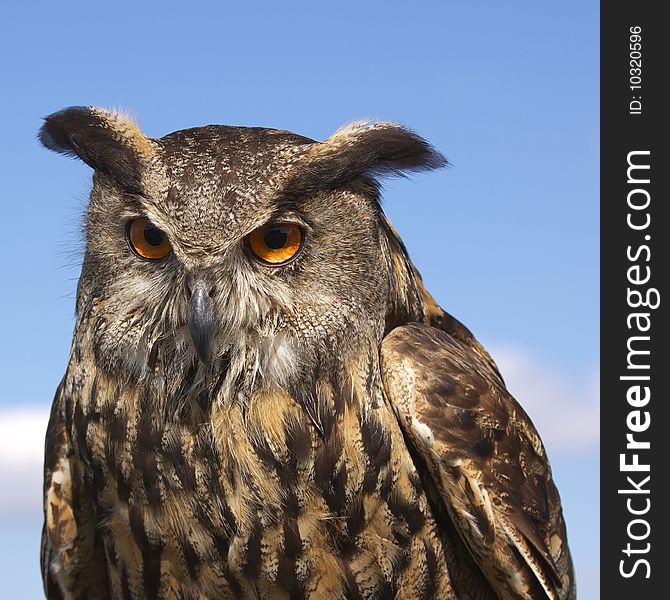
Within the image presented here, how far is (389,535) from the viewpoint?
12.2 feet

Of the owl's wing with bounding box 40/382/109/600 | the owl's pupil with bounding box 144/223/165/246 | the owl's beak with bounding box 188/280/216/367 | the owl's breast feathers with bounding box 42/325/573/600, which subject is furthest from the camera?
the owl's wing with bounding box 40/382/109/600

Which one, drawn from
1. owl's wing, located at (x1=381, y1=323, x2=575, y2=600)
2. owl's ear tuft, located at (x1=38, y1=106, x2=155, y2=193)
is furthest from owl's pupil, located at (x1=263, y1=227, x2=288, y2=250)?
owl's wing, located at (x1=381, y1=323, x2=575, y2=600)

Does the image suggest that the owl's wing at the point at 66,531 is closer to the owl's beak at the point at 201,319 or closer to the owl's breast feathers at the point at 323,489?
the owl's breast feathers at the point at 323,489

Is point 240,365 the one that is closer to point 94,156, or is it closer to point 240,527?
point 240,527

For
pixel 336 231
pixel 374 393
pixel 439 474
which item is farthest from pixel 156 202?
pixel 439 474

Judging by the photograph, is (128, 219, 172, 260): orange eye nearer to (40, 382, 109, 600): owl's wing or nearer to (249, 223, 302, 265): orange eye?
(249, 223, 302, 265): orange eye

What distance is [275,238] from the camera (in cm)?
360

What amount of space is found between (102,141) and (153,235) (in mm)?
569

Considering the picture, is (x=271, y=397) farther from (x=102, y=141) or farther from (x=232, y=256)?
(x=102, y=141)

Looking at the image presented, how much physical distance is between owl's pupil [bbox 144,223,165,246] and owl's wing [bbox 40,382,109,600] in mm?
1009

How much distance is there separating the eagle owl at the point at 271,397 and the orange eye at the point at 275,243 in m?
0.01

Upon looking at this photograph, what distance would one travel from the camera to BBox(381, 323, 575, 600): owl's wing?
376 centimetres

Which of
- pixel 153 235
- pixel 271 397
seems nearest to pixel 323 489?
pixel 271 397

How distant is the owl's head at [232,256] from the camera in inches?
138
